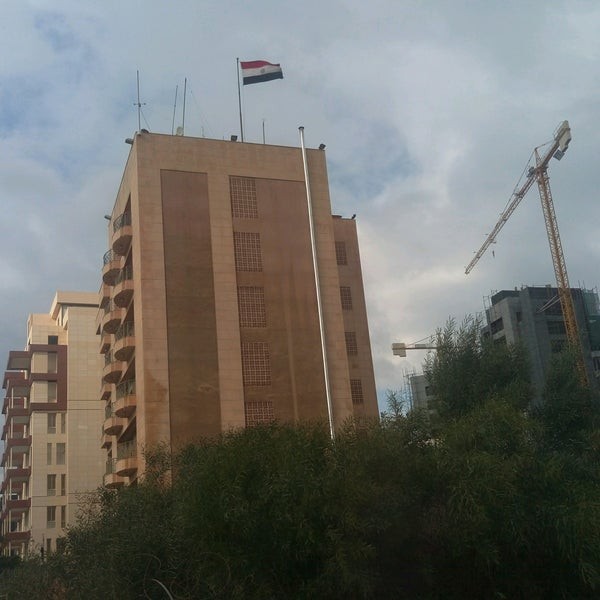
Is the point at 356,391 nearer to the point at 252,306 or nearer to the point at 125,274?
the point at 252,306

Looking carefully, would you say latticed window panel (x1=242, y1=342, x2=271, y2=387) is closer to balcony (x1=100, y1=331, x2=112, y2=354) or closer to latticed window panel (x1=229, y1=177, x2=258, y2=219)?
latticed window panel (x1=229, y1=177, x2=258, y2=219)

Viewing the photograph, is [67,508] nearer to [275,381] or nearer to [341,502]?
[275,381]

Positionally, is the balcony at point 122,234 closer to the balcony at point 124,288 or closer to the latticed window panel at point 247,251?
the balcony at point 124,288

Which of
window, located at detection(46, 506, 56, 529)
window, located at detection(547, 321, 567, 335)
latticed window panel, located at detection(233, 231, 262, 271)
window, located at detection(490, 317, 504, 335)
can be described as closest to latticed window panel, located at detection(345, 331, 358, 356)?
latticed window panel, located at detection(233, 231, 262, 271)

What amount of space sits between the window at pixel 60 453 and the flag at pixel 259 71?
1865 inches

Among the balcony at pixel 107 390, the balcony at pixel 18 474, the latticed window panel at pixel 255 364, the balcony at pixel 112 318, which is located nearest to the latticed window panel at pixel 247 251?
the latticed window panel at pixel 255 364

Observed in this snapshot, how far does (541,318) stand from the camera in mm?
97625

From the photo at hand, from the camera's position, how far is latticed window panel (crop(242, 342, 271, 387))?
48.8 metres

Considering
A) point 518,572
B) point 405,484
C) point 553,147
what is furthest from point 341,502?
point 553,147

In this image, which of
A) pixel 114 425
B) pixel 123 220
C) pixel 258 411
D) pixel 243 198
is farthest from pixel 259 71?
pixel 114 425

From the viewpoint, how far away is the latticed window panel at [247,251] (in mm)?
50938

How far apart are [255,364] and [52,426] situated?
41.4m

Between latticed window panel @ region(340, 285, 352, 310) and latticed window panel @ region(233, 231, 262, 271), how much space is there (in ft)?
42.0

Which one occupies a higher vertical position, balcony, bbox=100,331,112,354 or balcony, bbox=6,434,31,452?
balcony, bbox=100,331,112,354
